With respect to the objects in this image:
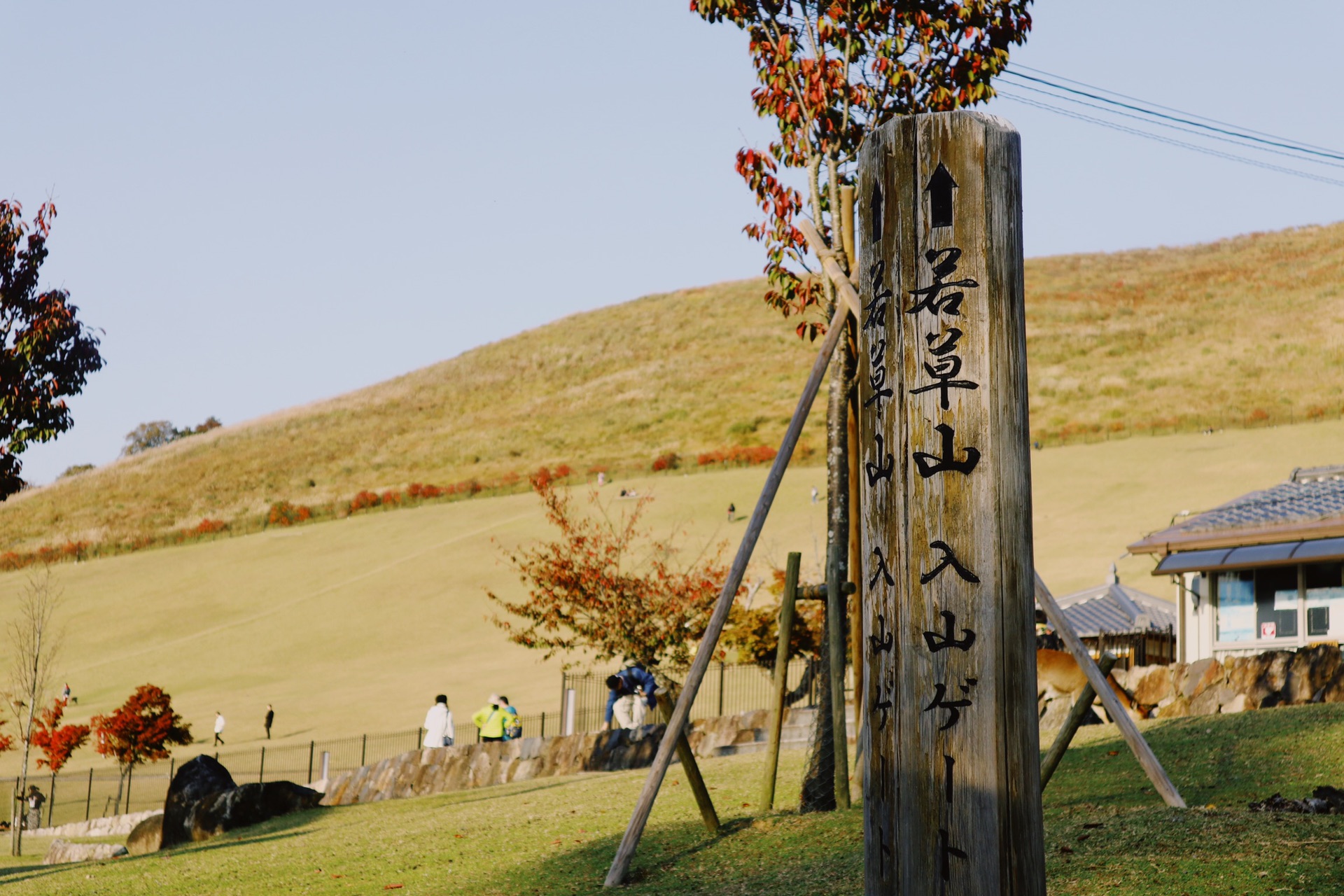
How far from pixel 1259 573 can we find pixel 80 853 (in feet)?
59.0

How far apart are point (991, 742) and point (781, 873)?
4025 millimetres

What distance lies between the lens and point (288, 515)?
2960 inches

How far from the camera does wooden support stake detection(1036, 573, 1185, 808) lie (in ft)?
27.1

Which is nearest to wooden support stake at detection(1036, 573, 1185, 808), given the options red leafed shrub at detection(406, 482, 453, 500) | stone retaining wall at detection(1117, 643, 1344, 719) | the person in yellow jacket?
stone retaining wall at detection(1117, 643, 1344, 719)

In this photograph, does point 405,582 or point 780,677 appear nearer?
point 780,677

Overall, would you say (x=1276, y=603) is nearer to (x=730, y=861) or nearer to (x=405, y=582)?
(x=730, y=861)

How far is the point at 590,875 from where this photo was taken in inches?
337

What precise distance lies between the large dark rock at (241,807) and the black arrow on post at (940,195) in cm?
1479

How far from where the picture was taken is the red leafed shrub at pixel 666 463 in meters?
70.1

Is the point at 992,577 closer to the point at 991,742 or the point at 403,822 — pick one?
the point at 991,742

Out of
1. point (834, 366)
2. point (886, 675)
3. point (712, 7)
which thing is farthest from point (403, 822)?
point (886, 675)

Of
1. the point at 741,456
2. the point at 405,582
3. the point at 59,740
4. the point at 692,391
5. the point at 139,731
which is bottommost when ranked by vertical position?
the point at 59,740

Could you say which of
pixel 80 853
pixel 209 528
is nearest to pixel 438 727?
pixel 80 853

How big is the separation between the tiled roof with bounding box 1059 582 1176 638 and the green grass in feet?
46.7
